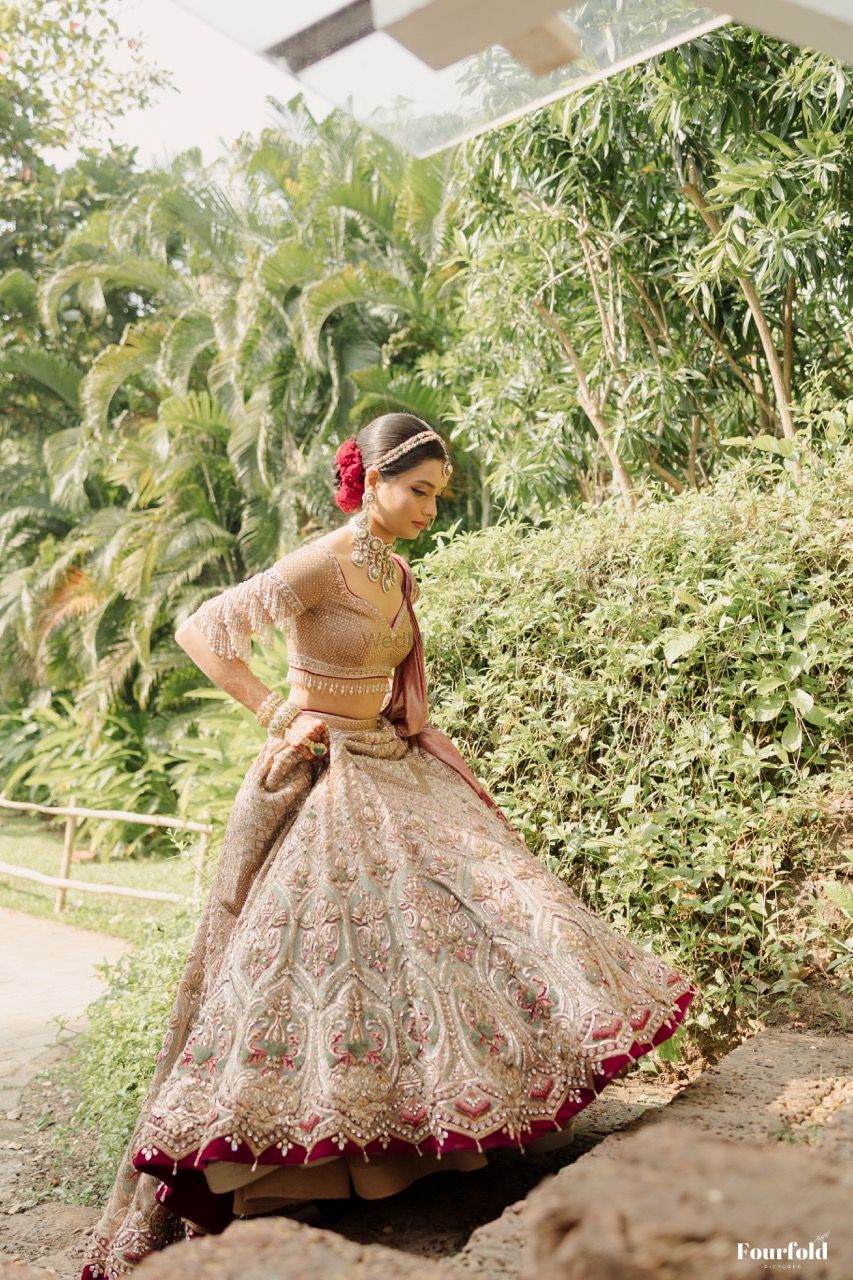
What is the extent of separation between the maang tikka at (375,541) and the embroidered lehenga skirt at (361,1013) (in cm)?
53

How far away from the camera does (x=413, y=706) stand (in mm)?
3504

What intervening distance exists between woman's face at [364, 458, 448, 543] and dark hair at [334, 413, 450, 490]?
2 cm

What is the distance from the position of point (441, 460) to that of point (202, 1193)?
198 centimetres

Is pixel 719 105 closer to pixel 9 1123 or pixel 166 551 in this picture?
pixel 9 1123

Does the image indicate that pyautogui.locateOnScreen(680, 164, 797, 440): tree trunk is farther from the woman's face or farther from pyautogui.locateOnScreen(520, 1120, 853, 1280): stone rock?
pyautogui.locateOnScreen(520, 1120, 853, 1280): stone rock

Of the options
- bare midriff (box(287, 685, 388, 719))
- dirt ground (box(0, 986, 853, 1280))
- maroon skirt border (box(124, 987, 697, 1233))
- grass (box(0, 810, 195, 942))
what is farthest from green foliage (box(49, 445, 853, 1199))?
grass (box(0, 810, 195, 942))

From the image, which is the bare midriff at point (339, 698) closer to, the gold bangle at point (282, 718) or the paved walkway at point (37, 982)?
the gold bangle at point (282, 718)

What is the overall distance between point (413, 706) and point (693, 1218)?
2386mm

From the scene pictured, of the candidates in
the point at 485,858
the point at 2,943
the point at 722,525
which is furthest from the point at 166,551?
the point at 485,858

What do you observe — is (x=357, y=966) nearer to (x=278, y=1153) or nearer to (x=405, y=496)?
(x=278, y=1153)

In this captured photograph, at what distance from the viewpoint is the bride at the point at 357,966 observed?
260 centimetres

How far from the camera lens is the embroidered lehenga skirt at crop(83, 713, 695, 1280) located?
2584 mm

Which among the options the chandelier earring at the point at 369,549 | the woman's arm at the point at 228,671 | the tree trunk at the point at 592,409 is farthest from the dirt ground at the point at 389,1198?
the tree trunk at the point at 592,409

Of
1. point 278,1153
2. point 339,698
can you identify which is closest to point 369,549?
point 339,698
